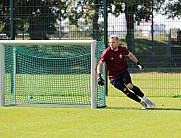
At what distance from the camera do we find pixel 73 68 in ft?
51.9

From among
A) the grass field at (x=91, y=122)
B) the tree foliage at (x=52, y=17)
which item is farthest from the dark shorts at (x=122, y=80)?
the tree foliage at (x=52, y=17)

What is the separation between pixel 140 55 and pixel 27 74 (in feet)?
27.2

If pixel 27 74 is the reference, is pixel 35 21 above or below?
above

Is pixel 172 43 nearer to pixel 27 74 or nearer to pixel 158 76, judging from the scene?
pixel 158 76

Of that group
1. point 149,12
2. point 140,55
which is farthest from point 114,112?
point 140,55

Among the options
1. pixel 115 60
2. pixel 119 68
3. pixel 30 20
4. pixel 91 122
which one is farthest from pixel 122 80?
pixel 30 20

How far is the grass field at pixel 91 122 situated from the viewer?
8.93m

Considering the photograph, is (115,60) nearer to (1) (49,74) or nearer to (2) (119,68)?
(2) (119,68)

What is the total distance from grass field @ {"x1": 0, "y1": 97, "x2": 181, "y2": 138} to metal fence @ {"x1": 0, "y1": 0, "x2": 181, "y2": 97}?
198 inches

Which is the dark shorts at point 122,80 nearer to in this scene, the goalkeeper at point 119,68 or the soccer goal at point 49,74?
the goalkeeper at point 119,68

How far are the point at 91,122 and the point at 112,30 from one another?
755 centimetres

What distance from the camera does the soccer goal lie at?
13.1 meters

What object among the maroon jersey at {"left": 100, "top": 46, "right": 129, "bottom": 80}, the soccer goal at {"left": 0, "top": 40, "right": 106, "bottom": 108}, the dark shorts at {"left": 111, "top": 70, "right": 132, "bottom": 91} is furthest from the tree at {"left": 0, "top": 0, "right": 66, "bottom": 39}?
the dark shorts at {"left": 111, "top": 70, "right": 132, "bottom": 91}

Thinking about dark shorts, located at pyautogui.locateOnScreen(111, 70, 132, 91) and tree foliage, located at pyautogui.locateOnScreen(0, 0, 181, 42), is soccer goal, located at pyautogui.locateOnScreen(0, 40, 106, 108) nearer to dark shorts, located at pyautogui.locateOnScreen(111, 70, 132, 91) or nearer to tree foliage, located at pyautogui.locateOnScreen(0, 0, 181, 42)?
dark shorts, located at pyautogui.locateOnScreen(111, 70, 132, 91)
